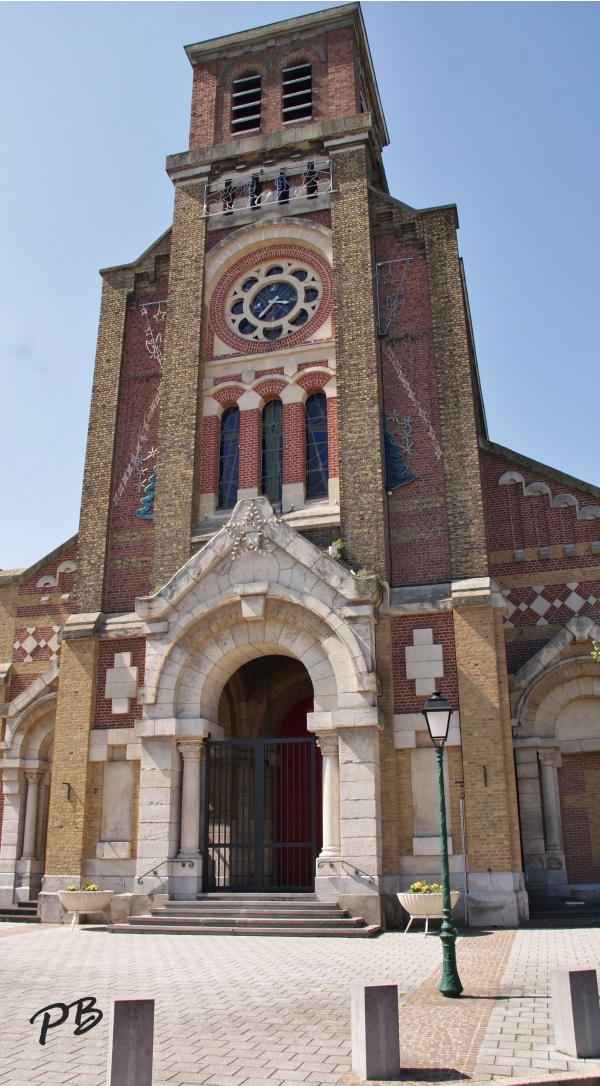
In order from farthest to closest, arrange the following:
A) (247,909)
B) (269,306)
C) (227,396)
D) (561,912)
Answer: (269,306) → (227,396) → (561,912) → (247,909)

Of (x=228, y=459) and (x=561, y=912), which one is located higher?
(x=228, y=459)

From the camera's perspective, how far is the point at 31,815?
66.5ft

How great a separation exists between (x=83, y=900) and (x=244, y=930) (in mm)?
3418

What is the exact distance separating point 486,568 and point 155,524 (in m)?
7.03

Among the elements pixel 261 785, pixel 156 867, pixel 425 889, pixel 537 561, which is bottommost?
pixel 425 889

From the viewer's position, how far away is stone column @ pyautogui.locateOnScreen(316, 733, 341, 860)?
50.6 ft

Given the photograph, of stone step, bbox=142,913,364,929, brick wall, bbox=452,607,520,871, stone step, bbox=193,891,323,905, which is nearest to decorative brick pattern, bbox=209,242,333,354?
brick wall, bbox=452,607,520,871

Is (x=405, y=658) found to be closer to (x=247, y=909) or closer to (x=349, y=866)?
(x=349, y=866)

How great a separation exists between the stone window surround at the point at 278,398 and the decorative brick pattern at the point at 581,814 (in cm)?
706

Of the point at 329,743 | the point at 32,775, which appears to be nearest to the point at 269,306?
the point at 329,743

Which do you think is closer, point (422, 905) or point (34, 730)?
point (422, 905)

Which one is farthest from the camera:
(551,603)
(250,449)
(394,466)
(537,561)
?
(250,449)

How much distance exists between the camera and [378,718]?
15.6 metres

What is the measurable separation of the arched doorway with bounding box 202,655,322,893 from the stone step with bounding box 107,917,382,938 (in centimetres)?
162
